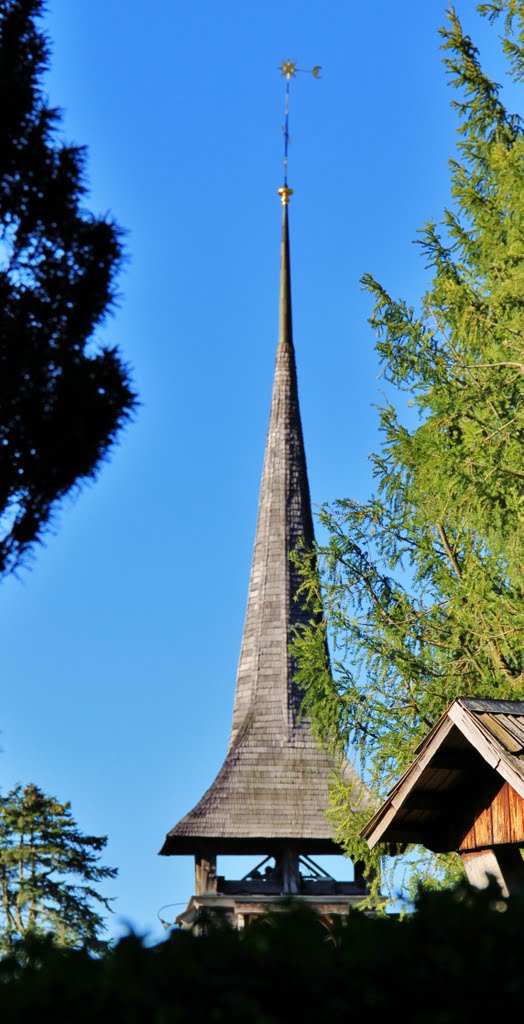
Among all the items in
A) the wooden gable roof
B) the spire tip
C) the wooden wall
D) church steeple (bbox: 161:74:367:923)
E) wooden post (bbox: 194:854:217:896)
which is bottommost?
the wooden wall

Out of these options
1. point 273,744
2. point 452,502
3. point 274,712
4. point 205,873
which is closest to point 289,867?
point 205,873

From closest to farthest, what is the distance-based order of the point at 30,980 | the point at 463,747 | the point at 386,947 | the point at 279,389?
the point at 30,980, the point at 386,947, the point at 463,747, the point at 279,389

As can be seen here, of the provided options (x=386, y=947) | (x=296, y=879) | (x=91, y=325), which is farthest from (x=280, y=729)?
(x=386, y=947)

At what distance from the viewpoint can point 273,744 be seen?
2377 cm

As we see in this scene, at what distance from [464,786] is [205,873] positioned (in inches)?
601

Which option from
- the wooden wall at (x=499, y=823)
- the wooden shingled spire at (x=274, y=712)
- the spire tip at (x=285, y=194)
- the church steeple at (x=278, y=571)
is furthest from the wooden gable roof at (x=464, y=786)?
the spire tip at (x=285, y=194)

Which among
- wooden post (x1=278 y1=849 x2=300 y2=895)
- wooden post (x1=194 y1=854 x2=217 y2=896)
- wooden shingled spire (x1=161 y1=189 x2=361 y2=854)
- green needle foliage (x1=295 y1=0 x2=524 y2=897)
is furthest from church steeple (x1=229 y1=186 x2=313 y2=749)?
green needle foliage (x1=295 y1=0 x2=524 y2=897)

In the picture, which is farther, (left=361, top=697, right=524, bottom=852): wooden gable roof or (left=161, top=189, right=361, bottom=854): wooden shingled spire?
(left=161, top=189, right=361, bottom=854): wooden shingled spire

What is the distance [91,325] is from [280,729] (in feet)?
44.9

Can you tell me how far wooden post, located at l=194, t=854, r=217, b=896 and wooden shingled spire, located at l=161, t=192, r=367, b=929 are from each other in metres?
0.02

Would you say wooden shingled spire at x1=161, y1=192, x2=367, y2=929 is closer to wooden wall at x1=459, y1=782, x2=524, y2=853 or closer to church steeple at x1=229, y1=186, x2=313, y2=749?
church steeple at x1=229, y1=186, x2=313, y2=749

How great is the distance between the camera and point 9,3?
12.8m

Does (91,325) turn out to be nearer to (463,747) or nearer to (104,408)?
(104,408)

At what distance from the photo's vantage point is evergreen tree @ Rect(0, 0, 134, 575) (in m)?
10.7
